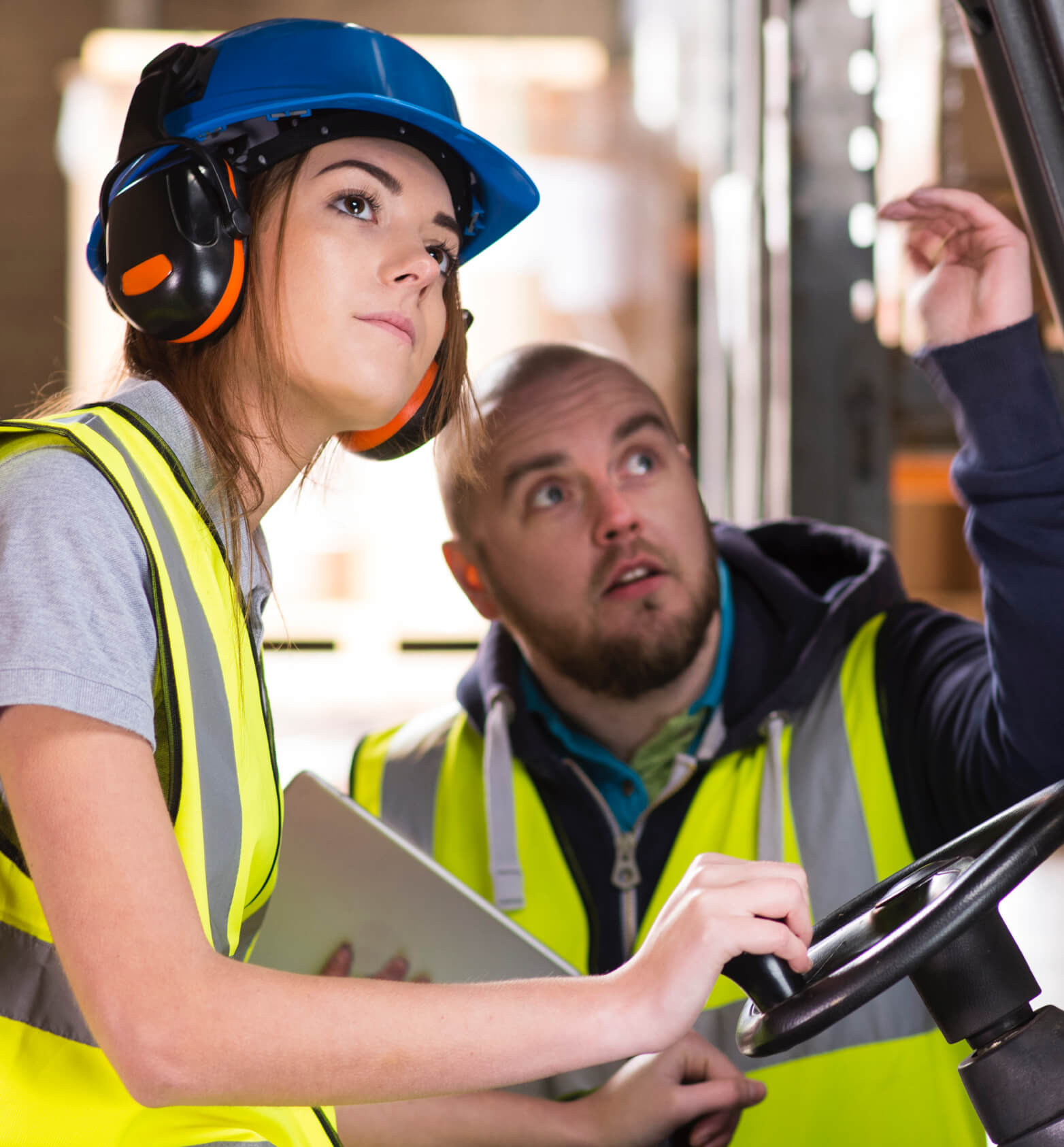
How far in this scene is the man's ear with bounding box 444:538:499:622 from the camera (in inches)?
78.5

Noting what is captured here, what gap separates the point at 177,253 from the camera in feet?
3.41

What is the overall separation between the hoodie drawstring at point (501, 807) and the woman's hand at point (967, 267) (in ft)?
2.58

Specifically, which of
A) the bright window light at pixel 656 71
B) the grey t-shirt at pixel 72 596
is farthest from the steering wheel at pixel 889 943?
the bright window light at pixel 656 71

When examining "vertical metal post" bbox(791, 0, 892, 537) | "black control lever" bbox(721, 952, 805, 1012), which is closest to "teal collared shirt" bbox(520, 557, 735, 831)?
"black control lever" bbox(721, 952, 805, 1012)

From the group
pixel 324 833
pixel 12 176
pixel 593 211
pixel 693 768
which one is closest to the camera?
pixel 324 833

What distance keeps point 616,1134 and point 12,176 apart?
5.80 metres

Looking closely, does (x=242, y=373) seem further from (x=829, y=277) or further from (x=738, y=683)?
(x=829, y=277)

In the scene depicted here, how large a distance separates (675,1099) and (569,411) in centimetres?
95

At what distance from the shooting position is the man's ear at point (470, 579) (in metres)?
2.00

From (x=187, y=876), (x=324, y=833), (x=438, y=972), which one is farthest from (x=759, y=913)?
(x=324, y=833)

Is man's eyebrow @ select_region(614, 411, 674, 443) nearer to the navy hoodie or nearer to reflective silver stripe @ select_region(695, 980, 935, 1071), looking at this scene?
the navy hoodie

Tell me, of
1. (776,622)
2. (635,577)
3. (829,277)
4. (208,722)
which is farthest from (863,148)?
(208,722)

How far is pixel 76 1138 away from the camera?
3.05ft

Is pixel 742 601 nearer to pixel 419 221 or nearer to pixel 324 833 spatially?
pixel 324 833
